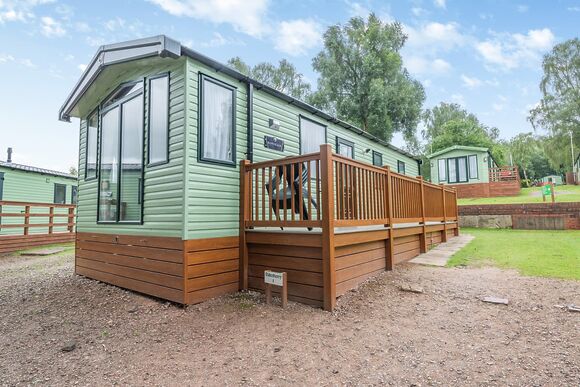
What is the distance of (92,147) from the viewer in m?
6.10

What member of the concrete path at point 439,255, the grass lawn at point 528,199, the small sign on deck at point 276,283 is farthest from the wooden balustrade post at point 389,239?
the grass lawn at point 528,199

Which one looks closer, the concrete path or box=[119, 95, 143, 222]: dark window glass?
box=[119, 95, 143, 222]: dark window glass

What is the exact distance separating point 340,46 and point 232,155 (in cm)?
1746

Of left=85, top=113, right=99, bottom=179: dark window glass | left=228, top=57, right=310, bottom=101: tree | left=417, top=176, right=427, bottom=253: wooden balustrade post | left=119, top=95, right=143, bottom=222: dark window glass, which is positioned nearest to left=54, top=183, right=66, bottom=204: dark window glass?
left=85, top=113, right=99, bottom=179: dark window glass

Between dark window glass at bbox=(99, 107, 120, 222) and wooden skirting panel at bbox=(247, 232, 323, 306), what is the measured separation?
2.48m

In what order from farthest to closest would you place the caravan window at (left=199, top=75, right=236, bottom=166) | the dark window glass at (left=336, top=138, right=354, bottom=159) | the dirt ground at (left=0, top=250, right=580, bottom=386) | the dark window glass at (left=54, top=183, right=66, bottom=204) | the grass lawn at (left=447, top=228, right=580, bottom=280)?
1. the dark window glass at (left=54, top=183, right=66, bottom=204)
2. the dark window glass at (left=336, top=138, right=354, bottom=159)
3. the grass lawn at (left=447, top=228, right=580, bottom=280)
4. the caravan window at (left=199, top=75, right=236, bottom=166)
5. the dirt ground at (left=0, top=250, right=580, bottom=386)

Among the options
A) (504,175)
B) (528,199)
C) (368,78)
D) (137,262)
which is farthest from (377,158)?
(504,175)

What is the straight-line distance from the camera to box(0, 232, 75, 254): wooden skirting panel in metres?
9.06

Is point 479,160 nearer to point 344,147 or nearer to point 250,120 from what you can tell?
point 344,147

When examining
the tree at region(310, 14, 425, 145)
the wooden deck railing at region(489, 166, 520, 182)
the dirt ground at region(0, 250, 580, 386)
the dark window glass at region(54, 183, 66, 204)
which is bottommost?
the dirt ground at region(0, 250, 580, 386)

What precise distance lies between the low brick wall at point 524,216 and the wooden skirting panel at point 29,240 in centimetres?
1433

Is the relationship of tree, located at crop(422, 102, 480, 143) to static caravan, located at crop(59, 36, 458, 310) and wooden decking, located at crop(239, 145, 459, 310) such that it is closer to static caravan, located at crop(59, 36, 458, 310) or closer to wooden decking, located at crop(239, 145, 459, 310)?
wooden decking, located at crop(239, 145, 459, 310)

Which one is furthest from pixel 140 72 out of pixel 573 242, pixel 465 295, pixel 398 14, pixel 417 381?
pixel 398 14

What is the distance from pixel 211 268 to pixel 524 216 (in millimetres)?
10739
